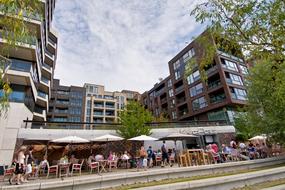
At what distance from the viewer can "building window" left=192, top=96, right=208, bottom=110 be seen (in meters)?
40.7

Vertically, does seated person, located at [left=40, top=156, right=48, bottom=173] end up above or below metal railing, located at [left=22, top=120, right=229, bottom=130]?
below

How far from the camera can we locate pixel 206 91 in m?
40.4

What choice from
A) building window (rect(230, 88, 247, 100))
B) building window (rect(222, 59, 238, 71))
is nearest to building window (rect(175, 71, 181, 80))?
building window (rect(222, 59, 238, 71))

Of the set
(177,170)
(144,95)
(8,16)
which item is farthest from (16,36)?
(144,95)

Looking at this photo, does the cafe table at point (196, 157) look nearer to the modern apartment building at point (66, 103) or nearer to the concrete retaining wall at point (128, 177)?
the concrete retaining wall at point (128, 177)

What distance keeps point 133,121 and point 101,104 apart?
→ 59.4 meters

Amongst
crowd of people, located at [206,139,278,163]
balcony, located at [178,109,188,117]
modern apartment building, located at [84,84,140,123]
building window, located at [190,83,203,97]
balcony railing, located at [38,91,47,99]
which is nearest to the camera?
crowd of people, located at [206,139,278,163]

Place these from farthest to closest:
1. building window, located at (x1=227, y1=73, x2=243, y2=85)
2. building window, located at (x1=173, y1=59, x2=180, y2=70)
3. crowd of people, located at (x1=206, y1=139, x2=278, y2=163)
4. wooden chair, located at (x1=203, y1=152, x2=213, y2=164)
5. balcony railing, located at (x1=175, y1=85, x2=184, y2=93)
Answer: building window, located at (x1=173, y1=59, x2=180, y2=70) → balcony railing, located at (x1=175, y1=85, x2=184, y2=93) → building window, located at (x1=227, y1=73, x2=243, y2=85) → crowd of people, located at (x1=206, y1=139, x2=278, y2=163) → wooden chair, located at (x1=203, y1=152, x2=213, y2=164)

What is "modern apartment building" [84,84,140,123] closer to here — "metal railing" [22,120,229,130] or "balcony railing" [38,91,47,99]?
"balcony railing" [38,91,47,99]

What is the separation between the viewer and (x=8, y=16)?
506 cm

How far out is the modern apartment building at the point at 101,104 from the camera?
251 ft

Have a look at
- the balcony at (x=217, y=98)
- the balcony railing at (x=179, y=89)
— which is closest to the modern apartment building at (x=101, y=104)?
the balcony railing at (x=179, y=89)

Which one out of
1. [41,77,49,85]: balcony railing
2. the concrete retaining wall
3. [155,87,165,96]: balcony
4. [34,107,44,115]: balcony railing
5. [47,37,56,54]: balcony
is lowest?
the concrete retaining wall

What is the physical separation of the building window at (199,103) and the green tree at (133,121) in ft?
65.3
